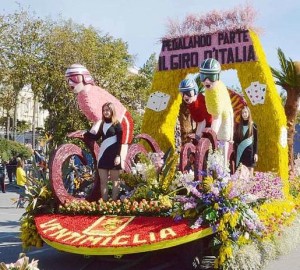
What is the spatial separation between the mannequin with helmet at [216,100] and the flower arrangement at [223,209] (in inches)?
69.8

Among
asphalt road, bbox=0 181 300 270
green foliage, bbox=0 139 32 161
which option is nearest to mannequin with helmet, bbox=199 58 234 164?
asphalt road, bbox=0 181 300 270

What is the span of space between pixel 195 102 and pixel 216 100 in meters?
0.99

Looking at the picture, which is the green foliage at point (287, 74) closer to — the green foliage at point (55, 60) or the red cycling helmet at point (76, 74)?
the red cycling helmet at point (76, 74)

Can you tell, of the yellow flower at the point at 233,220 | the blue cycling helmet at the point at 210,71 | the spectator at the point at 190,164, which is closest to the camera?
the yellow flower at the point at 233,220

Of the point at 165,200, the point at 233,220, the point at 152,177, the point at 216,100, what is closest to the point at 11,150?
the point at 216,100

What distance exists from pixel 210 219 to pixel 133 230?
38.0 inches

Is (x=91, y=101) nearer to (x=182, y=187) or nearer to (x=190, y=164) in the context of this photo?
(x=190, y=164)

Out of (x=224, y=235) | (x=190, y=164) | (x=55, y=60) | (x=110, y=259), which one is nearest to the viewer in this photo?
(x=224, y=235)

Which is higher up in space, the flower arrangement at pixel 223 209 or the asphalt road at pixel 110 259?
the flower arrangement at pixel 223 209

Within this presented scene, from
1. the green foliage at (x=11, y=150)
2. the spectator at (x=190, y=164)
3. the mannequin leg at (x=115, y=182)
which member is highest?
the green foliage at (x=11, y=150)

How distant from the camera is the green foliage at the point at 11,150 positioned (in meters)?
28.3

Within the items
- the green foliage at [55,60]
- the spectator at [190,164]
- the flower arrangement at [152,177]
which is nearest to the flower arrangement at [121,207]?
the flower arrangement at [152,177]

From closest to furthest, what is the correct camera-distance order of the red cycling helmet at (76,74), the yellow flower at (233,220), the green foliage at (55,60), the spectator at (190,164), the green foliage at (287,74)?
the yellow flower at (233,220) → the spectator at (190,164) → the red cycling helmet at (76,74) → the green foliage at (287,74) → the green foliage at (55,60)

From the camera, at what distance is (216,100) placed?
845 centimetres
